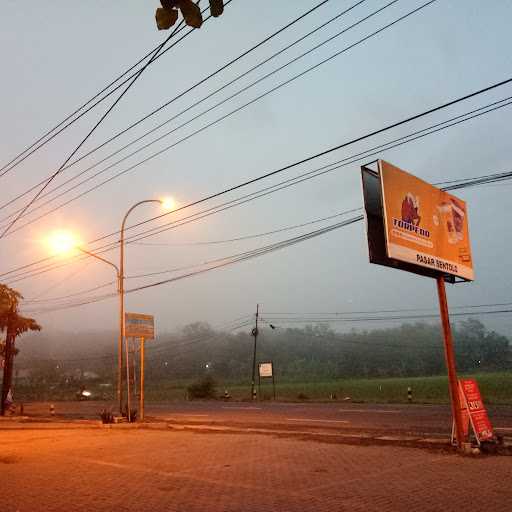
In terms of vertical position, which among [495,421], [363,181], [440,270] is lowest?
[495,421]

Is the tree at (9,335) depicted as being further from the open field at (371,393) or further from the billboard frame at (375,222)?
the billboard frame at (375,222)

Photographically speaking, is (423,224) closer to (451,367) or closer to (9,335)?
(451,367)

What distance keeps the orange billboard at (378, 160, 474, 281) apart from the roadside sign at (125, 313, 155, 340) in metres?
13.2

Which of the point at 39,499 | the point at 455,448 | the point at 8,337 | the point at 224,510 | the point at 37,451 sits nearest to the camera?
the point at 224,510

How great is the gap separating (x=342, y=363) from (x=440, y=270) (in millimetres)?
151538

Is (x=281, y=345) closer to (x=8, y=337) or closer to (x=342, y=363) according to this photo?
(x=342, y=363)

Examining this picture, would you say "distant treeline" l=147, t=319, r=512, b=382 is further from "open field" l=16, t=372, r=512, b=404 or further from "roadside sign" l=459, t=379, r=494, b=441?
"roadside sign" l=459, t=379, r=494, b=441

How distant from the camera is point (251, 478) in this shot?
894 centimetres

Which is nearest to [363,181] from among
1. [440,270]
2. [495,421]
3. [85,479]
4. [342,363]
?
[440,270]

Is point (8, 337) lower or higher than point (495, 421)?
higher

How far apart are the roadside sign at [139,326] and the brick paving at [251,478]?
7745 millimetres

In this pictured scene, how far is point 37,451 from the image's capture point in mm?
13328

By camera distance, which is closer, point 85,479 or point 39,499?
point 39,499

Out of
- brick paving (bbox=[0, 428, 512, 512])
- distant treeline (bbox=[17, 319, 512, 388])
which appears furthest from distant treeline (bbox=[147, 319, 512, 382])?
brick paving (bbox=[0, 428, 512, 512])
